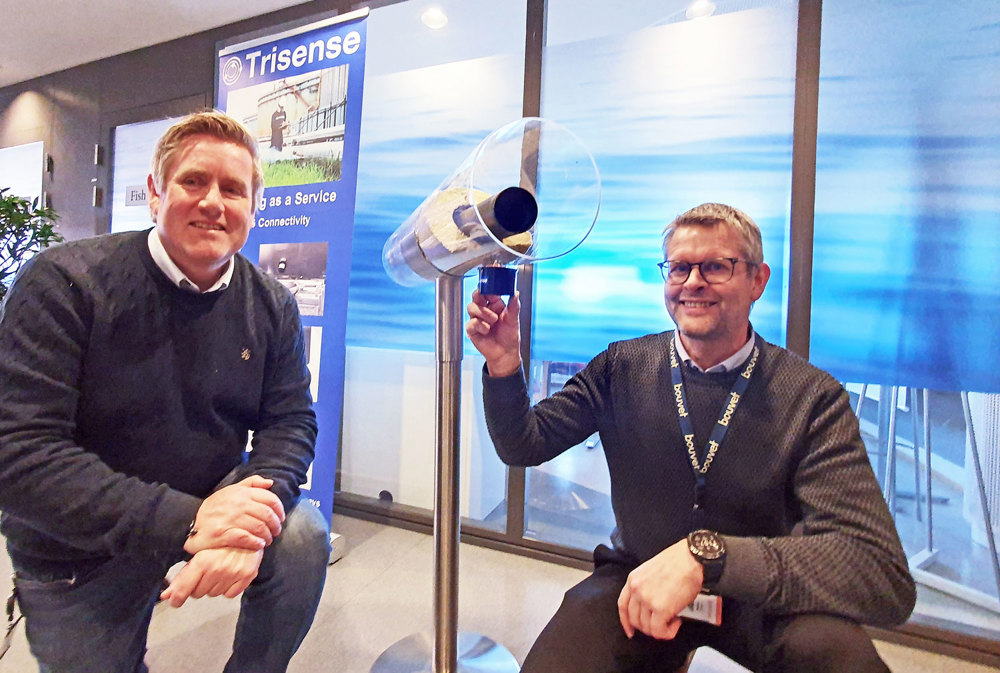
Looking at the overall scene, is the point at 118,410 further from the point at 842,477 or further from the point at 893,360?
the point at 893,360

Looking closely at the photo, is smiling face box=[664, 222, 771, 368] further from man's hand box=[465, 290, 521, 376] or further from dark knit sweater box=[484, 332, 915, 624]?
man's hand box=[465, 290, 521, 376]

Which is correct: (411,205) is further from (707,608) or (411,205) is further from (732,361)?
(707,608)

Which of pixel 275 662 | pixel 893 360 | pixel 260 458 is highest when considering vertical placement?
pixel 893 360

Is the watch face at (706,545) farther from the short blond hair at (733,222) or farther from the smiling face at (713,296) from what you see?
the short blond hair at (733,222)

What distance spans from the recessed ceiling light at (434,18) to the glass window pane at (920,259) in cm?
156

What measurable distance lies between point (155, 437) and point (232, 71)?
196 centimetres

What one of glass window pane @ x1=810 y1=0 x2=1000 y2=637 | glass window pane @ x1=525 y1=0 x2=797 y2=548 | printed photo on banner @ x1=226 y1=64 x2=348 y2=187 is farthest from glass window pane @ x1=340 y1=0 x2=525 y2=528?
glass window pane @ x1=810 y1=0 x2=1000 y2=637

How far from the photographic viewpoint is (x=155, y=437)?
99 cm

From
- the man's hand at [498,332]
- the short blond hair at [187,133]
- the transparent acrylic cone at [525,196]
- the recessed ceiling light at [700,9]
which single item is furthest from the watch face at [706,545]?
the recessed ceiling light at [700,9]

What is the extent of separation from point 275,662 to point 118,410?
62cm

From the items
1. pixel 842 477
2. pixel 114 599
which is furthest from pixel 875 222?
pixel 114 599

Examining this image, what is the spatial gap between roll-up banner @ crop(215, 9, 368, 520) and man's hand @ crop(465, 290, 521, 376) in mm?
946

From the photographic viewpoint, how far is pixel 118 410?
96 centimetres

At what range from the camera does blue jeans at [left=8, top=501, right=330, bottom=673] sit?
0.93 m
